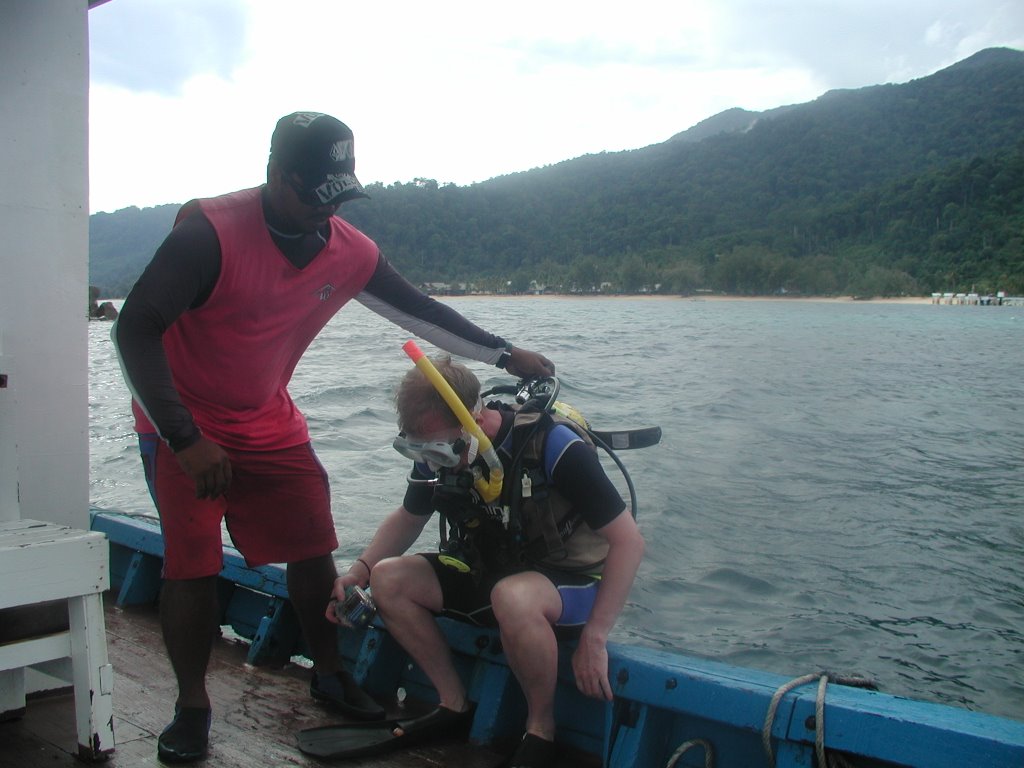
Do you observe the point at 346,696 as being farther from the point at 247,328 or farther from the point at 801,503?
the point at 801,503

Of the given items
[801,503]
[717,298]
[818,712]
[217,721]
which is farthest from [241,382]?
[717,298]

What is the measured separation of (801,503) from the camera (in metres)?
7.80

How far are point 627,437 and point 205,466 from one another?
124cm

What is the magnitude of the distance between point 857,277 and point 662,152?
58.4m

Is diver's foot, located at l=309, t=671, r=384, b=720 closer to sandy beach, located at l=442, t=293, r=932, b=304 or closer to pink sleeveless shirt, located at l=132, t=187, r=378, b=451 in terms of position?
pink sleeveless shirt, located at l=132, t=187, r=378, b=451

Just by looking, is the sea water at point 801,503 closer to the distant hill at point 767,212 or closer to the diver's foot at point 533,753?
the diver's foot at point 533,753

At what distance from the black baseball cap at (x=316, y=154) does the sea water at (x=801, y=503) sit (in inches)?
131

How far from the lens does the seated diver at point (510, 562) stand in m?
2.25

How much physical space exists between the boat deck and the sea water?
2.49m

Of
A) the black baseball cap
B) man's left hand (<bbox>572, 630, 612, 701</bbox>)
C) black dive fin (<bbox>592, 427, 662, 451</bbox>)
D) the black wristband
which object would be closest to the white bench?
the black baseball cap

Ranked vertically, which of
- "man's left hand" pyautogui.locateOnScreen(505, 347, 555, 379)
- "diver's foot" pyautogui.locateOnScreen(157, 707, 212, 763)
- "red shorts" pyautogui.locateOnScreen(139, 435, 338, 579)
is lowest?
"diver's foot" pyautogui.locateOnScreen(157, 707, 212, 763)

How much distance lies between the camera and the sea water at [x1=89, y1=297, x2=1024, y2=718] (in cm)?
487

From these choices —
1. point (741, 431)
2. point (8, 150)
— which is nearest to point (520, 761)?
point (8, 150)

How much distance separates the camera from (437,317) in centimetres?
285
